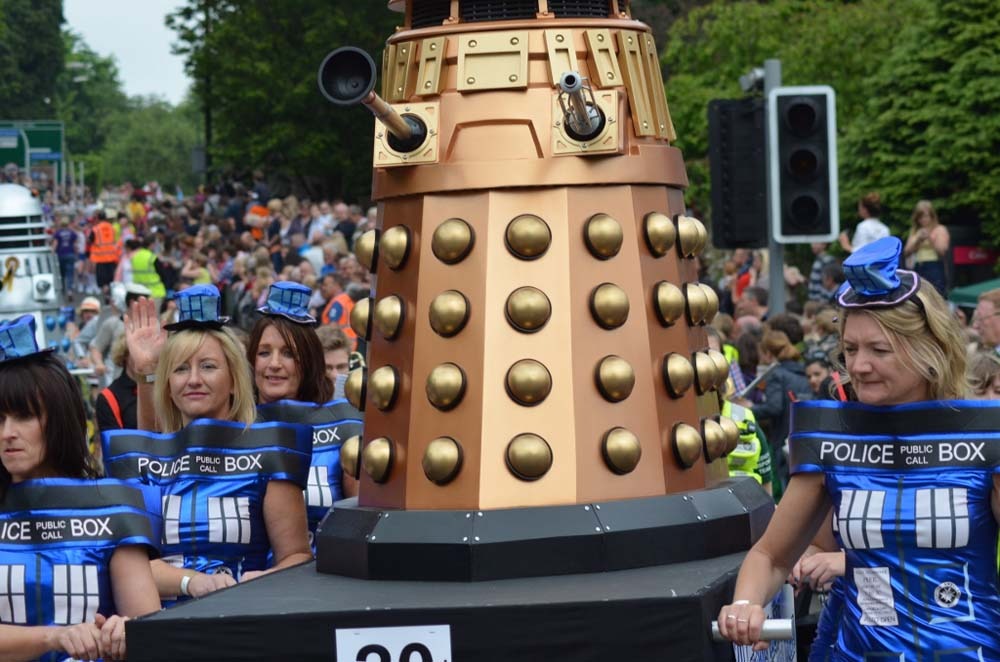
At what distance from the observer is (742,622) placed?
4598mm

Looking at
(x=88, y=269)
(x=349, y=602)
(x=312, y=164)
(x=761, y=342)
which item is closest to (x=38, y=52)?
(x=312, y=164)

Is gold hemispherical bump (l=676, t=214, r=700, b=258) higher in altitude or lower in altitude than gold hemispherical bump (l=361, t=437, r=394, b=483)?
higher

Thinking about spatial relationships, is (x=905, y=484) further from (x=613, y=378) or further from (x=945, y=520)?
(x=613, y=378)

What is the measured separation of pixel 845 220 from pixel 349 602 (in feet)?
63.4

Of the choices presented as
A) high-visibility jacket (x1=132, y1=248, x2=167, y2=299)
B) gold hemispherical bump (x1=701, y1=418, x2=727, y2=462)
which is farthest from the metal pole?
high-visibility jacket (x1=132, y1=248, x2=167, y2=299)

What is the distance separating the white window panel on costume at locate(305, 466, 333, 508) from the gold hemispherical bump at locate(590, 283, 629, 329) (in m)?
1.87

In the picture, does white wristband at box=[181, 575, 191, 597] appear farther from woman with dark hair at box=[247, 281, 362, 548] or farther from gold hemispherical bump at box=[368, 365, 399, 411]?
woman with dark hair at box=[247, 281, 362, 548]

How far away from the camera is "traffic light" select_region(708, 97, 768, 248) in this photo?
42.0ft

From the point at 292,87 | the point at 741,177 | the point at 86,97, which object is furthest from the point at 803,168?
the point at 86,97

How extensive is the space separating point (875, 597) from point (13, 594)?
2.33 metres

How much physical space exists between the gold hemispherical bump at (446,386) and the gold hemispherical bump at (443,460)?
0.11 meters

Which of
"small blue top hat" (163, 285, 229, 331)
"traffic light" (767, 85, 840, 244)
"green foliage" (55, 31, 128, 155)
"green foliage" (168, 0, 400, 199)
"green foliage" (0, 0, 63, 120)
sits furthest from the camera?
"green foliage" (55, 31, 128, 155)

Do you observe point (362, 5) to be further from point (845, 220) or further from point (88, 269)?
point (845, 220)

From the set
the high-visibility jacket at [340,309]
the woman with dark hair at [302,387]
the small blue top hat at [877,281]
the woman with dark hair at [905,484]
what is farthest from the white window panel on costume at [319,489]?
the high-visibility jacket at [340,309]
